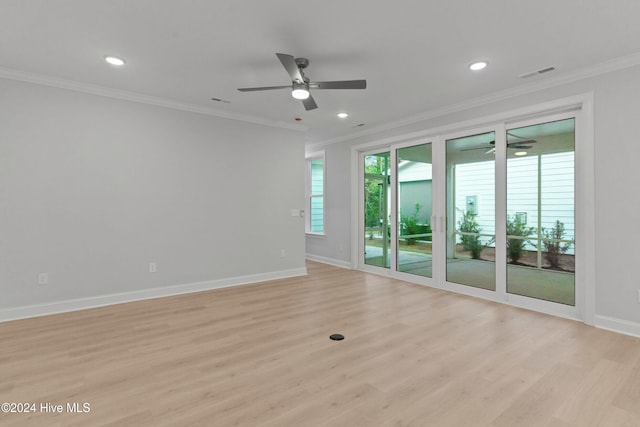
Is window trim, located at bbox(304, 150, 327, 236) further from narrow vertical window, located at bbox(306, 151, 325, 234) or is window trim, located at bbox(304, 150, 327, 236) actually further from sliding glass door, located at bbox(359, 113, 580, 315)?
sliding glass door, located at bbox(359, 113, 580, 315)

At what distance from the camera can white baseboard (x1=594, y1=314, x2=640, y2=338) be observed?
3.12 meters

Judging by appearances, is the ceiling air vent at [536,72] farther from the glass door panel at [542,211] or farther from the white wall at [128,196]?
the white wall at [128,196]

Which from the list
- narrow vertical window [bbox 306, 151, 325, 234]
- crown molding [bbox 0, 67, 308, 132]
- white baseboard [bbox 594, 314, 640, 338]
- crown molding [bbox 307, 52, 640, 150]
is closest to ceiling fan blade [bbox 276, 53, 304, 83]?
crown molding [bbox 0, 67, 308, 132]

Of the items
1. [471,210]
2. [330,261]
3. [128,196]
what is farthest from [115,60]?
[330,261]

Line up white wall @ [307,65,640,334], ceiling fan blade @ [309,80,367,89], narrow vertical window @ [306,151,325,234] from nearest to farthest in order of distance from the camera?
ceiling fan blade @ [309,80,367,89] < white wall @ [307,65,640,334] < narrow vertical window @ [306,151,325,234]

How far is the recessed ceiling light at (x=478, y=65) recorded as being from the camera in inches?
131

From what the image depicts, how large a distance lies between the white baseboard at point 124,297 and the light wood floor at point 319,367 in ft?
0.53

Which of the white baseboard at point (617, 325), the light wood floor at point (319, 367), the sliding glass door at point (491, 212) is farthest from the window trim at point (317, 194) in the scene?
the white baseboard at point (617, 325)

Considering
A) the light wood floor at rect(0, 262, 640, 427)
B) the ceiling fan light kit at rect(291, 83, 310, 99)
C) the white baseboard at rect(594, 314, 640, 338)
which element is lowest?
the light wood floor at rect(0, 262, 640, 427)

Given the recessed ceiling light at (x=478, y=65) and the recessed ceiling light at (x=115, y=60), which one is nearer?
the recessed ceiling light at (x=115, y=60)

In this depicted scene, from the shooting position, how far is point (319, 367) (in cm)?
250

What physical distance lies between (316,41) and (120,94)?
2908 mm

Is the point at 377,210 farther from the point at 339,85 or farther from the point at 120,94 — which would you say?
the point at 120,94

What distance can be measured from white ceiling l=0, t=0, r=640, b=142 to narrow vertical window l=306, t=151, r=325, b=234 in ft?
12.0
